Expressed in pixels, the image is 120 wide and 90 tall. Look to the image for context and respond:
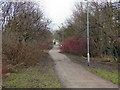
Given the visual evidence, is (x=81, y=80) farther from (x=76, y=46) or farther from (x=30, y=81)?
(x=76, y=46)

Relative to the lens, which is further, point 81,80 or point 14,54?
point 14,54

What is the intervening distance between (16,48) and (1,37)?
Result: 1.40 m

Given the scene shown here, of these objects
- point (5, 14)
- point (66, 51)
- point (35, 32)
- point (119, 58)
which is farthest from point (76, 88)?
point (66, 51)

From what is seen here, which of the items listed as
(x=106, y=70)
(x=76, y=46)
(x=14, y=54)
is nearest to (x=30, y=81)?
(x=14, y=54)

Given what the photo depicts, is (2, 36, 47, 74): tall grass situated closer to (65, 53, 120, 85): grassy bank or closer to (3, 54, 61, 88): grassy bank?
(3, 54, 61, 88): grassy bank

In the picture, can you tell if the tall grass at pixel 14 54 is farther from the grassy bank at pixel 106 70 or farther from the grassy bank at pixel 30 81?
the grassy bank at pixel 106 70

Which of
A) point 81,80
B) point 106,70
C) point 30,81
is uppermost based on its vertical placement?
point 30,81

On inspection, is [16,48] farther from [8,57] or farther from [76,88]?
[76,88]

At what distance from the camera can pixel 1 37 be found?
1130 centimetres

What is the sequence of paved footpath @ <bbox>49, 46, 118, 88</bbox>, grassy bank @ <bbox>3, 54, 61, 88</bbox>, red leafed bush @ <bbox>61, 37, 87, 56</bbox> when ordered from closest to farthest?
grassy bank @ <bbox>3, 54, 61, 88</bbox> < paved footpath @ <bbox>49, 46, 118, 88</bbox> < red leafed bush @ <bbox>61, 37, 87, 56</bbox>

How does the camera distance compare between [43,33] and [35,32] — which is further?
[43,33]

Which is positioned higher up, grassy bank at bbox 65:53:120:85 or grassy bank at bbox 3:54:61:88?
grassy bank at bbox 3:54:61:88

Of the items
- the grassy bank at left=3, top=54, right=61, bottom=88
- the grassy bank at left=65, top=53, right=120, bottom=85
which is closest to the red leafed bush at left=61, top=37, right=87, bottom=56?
the grassy bank at left=65, top=53, right=120, bottom=85

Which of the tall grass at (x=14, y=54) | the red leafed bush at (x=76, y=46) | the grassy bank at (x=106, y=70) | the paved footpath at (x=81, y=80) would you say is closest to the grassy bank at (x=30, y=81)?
the paved footpath at (x=81, y=80)
